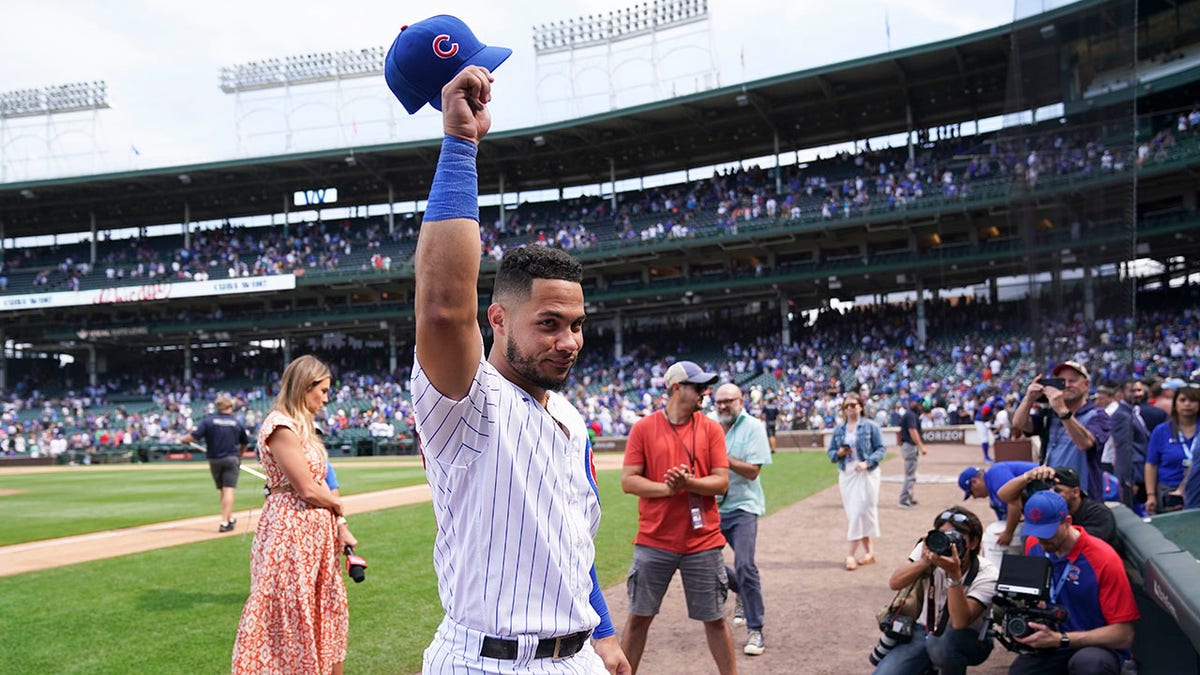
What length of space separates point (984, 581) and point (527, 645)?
382cm

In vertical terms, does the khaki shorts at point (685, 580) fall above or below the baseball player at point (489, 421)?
below

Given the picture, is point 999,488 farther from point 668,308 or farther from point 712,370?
point 668,308

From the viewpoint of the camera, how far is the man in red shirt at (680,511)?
5.25m

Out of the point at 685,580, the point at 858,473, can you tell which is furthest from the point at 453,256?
the point at 858,473

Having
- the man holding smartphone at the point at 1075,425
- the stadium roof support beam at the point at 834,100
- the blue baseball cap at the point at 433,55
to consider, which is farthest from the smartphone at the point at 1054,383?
the stadium roof support beam at the point at 834,100

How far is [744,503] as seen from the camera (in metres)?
6.95

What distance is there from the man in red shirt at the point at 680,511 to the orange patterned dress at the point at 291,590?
72.0 inches

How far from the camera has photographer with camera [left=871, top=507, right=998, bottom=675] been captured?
4.67 metres

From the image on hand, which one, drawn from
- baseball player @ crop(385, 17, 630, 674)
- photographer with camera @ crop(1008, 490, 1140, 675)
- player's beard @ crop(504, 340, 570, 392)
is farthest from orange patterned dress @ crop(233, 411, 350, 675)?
photographer with camera @ crop(1008, 490, 1140, 675)

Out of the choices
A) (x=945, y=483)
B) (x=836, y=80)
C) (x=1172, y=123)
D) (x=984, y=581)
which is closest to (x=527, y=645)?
(x=984, y=581)

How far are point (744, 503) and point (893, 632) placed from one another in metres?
2.01

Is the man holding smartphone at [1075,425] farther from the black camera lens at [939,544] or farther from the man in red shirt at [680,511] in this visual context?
the man in red shirt at [680,511]

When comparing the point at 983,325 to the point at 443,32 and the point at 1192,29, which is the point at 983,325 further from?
the point at 443,32

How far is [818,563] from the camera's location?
973cm
